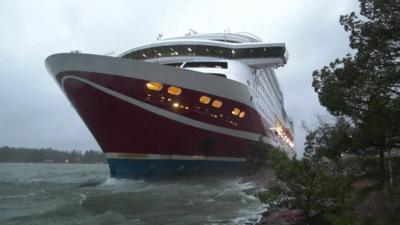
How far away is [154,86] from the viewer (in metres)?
23.4

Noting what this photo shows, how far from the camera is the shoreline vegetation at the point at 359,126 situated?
7730 mm

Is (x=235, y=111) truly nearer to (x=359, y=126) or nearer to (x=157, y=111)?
(x=157, y=111)

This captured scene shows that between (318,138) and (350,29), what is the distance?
9.12 feet

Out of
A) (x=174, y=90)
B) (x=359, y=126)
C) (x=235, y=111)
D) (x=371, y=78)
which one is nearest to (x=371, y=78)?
(x=371, y=78)

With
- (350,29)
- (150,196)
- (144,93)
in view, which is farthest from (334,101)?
(144,93)

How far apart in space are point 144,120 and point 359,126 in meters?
16.5

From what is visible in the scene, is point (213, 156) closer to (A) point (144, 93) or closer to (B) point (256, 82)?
(A) point (144, 93)

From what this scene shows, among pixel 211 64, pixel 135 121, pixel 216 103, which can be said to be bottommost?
pixel 135 121

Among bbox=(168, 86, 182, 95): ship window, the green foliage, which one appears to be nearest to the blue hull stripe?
bbox=(168, 86, 182, 95): ship window

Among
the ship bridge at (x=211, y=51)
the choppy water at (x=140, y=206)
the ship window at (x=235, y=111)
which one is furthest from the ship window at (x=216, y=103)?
the ship bridge at (x=211, y=51)

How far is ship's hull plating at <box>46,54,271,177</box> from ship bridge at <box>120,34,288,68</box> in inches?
241

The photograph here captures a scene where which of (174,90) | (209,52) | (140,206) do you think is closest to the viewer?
(140,206)

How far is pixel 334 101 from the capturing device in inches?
312

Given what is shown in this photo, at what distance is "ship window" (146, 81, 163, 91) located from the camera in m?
23.2
